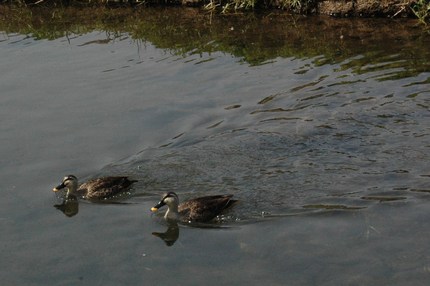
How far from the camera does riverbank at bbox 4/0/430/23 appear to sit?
19370 millimetres

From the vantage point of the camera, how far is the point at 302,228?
10242 millimetres

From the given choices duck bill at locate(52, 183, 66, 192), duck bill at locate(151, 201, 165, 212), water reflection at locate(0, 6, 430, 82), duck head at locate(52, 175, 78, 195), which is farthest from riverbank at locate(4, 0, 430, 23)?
duck bill at locate(52, 183, 66, 192)

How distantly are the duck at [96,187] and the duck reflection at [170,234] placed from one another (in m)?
1.21

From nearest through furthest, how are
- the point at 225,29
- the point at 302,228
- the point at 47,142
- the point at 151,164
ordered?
the point at 302,228, the point at 151,164, the point at 47,142, the point at 225,29

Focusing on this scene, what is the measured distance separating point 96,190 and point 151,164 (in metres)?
1.30

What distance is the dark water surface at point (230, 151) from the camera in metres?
9.63

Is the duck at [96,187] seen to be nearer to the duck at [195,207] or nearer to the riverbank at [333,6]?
the duck at [195,207]

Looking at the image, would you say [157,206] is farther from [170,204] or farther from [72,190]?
[72,190]

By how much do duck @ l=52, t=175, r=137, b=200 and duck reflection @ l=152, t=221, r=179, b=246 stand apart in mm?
1211

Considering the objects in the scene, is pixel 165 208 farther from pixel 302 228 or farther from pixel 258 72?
pixel 258 72

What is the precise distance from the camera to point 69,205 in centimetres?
1176

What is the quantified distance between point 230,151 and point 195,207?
2.21 m

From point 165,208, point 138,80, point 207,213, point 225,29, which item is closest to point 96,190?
point 165,208

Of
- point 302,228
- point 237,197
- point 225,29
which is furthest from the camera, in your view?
point 225,29
